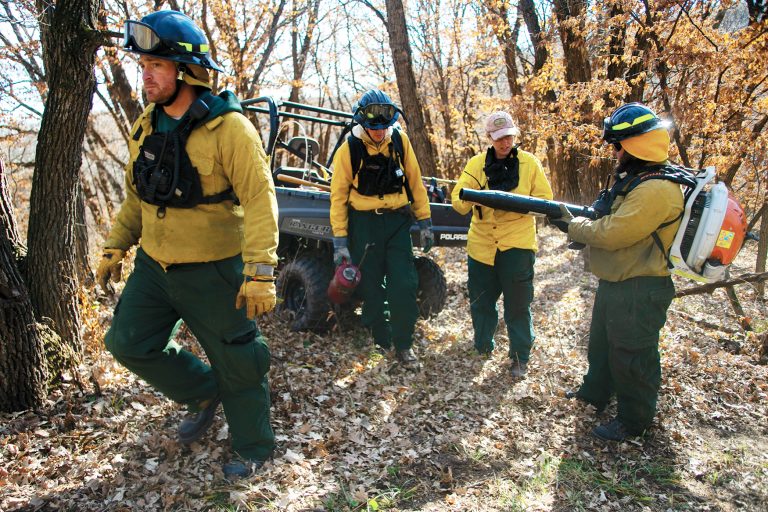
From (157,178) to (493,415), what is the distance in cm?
286

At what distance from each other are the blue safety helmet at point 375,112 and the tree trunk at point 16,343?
252 centimetres

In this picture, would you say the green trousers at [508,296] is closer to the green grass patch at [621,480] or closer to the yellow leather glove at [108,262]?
the green grass patch at [621,480]

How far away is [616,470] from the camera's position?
355 centimetres

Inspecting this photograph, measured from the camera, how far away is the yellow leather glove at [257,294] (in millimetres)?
2752

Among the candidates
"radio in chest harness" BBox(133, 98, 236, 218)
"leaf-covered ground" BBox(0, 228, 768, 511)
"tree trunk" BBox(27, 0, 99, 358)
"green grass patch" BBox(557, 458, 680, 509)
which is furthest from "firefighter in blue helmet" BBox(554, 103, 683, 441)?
"tree trunk" BBox(27, 0, 99, 358)

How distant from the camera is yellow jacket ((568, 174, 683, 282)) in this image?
335cm

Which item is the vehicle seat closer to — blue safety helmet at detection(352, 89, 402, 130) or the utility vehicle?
the utility vehicle

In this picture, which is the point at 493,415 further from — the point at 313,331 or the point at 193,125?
the point at 193,125

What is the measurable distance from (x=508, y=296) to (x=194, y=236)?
285 centimetres

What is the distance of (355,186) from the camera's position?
466cm

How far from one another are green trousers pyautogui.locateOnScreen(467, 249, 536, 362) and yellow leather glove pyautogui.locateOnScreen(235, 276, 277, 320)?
2.50 meters

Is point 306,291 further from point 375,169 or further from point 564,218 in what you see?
point 564,218

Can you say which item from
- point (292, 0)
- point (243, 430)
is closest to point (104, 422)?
point (243, 430)

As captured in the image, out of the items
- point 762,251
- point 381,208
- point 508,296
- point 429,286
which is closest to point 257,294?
point 381,208
